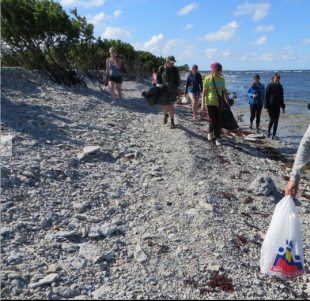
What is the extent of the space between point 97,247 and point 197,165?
11.1ft

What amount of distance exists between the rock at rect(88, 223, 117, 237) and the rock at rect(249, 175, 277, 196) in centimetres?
283

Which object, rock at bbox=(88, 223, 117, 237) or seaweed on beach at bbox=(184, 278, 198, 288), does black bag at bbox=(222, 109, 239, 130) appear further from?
seaweed on beach at bbox=(184, 278, 198, 288)

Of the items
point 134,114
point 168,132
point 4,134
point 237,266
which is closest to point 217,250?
point 237,266

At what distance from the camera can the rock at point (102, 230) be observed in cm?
328

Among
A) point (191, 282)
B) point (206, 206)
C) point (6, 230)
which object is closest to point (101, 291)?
point (191, 282)

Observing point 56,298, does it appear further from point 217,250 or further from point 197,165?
point 197,165

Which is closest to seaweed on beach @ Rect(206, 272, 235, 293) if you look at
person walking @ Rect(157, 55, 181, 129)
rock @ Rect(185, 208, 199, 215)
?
rock @ Rect(185, 208, 199, 215)

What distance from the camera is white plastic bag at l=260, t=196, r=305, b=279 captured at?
8.58 feet

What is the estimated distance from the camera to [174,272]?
277 cm

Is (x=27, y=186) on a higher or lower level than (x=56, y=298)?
higher

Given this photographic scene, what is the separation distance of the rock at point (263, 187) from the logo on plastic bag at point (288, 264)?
2295 mm

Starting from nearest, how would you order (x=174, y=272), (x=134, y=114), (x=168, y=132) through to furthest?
(x=174, y=272), (x=168, y=132), (x=134, y=114)

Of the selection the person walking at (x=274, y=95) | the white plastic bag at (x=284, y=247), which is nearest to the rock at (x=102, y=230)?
the white plastic bag at (x=284, y=247)

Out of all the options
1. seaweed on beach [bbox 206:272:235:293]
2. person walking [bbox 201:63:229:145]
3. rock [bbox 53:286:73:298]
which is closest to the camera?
rock [bbox 53:286:73:298]
